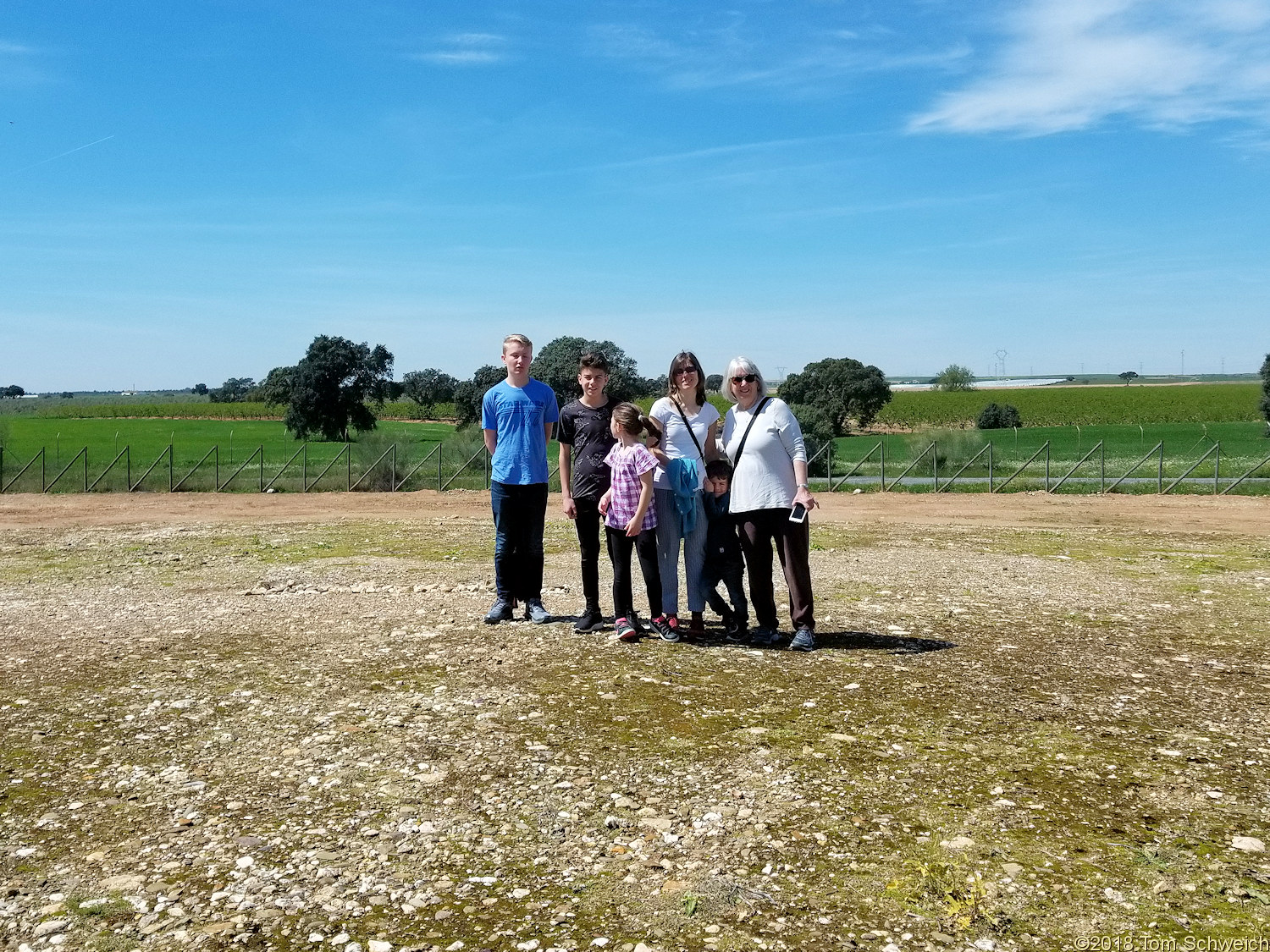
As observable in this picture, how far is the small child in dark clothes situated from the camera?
23.7 feet

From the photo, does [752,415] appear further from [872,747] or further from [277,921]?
[277,921]

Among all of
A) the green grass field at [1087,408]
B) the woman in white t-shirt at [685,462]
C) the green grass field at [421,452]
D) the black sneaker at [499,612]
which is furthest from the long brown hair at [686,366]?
the green grass field at [1087,408]

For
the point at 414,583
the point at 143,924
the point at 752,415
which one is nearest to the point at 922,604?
the point at 752,415

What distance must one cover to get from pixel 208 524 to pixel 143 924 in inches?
649

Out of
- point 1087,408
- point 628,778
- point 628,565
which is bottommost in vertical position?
point 628,778

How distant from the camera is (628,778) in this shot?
4.86 meters

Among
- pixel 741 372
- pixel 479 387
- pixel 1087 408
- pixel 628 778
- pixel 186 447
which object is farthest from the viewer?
pixel 1087 408

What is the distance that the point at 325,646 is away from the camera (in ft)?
25.1

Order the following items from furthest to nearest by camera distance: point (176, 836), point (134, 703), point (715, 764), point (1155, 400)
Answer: point (1155, 400)
point (134, 703)
point (715, 764)
point (176, 836)

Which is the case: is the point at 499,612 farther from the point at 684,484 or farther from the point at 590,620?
the point at 684,484

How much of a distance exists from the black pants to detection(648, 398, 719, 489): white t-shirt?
0.40 metres

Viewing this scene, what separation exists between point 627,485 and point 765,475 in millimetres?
944

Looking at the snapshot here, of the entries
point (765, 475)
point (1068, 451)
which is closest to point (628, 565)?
point (765, 475)

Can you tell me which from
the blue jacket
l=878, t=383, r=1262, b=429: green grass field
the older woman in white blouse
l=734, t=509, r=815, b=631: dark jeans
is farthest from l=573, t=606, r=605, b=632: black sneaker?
l=878, t=383, r=1262, b=429: green grass field
